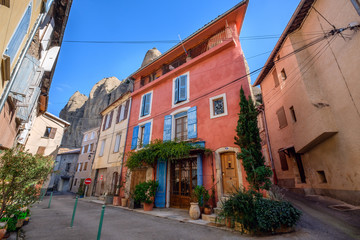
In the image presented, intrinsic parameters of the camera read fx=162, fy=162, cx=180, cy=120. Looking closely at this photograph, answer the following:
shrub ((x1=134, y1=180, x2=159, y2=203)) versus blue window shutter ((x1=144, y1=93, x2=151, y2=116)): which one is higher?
blue window shutter ((x1=144, y1=93, x2=151, y2=116))

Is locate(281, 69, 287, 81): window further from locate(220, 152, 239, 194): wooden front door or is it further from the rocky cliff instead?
the rocky cliff

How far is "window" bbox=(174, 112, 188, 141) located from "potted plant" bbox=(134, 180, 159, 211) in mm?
3170

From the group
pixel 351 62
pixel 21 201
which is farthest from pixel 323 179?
pixel 21 201

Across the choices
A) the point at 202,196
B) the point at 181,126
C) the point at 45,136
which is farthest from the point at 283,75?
the point at 45,136

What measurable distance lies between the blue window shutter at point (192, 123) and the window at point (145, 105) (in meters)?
4.22

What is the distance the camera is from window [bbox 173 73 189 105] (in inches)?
436

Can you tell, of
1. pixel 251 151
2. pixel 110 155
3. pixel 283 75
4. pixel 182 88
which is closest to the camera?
pixel 251 151

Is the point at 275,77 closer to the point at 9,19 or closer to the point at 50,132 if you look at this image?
the point at 9,19

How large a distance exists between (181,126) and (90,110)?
1438 inches

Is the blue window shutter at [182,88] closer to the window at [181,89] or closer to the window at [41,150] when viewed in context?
the window at [181,89]

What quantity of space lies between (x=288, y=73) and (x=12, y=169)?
14.9 metres

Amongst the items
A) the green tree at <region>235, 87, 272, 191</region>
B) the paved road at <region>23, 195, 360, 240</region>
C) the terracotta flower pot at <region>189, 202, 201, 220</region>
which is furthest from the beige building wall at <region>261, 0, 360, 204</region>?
the terracotta flower pot at <region>189, 202, 201, 220</region>

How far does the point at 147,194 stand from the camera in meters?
9.11

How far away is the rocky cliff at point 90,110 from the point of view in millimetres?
37406
